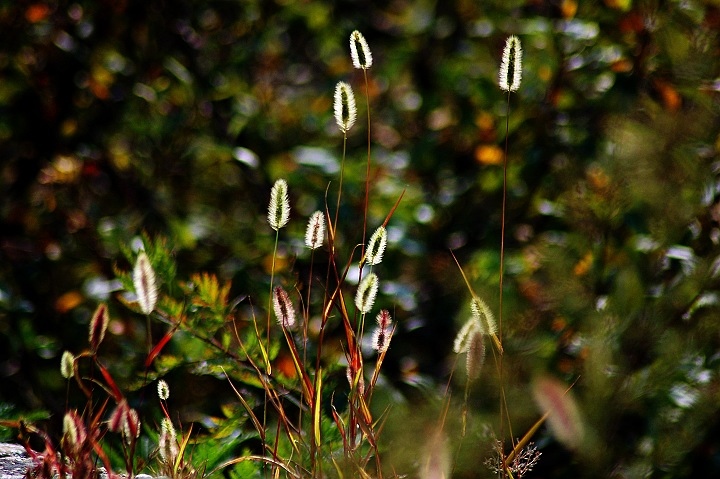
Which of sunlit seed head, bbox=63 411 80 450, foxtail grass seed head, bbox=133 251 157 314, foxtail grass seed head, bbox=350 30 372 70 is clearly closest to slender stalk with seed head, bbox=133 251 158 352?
foxtail grass seed head, bbox=133 251 157 314

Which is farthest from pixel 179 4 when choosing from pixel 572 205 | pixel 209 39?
pixel 572 205

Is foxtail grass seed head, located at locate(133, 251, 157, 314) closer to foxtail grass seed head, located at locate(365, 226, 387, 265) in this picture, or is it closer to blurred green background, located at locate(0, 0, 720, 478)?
foxtail grass seed head, located at locate(365, 226, 387, 265)

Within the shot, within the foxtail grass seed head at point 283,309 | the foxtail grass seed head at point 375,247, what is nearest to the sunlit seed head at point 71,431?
the foxtail grass seed head at point 283,309

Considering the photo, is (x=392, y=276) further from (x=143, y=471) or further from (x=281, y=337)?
(x=143, y=471)

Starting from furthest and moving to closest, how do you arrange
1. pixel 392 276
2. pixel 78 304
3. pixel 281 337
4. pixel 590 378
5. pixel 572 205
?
1. pixel 78 304
2. pixel 392 276
3. pixel 281 337
4. pixel 572 205
5. pixel 590 378

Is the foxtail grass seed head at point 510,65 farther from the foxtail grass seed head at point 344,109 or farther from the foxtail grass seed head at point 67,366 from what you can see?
the foxtail grass seed head at point 67,366

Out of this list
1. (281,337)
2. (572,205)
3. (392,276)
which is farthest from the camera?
(392,276)

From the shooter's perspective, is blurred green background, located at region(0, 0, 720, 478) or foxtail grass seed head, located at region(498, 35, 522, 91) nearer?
foxtail grass seed head, located at region(498, 35, 522, 91)
